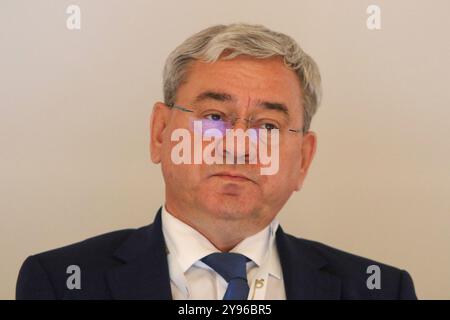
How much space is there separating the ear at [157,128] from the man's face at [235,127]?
1.2 inches

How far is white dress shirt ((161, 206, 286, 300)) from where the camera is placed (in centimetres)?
188

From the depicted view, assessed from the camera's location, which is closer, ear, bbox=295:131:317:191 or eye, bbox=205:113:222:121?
eye, bbox=205:113:222:121

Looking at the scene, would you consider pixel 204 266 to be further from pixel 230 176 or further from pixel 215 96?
pixel 215 96

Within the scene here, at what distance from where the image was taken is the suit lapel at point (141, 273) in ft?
5.94

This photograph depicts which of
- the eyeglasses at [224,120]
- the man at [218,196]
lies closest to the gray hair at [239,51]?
the man at [218,196]

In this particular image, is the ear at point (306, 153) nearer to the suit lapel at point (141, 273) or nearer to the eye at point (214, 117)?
the eye at point (214, 117)

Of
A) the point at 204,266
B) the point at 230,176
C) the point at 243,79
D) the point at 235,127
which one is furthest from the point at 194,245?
the point at 243,79

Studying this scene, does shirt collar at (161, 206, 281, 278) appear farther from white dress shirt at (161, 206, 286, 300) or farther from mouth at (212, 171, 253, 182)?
mouth at (212, 171, 253, 182)

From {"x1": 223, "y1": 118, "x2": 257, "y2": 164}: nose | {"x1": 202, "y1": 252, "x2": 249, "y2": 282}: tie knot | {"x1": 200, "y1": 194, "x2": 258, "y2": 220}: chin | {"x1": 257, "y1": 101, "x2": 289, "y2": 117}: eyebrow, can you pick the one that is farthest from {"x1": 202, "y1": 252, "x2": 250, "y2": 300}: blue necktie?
{"x1": 257, "y1": 101, "x2": 289, "y2": 117}: eyebrow

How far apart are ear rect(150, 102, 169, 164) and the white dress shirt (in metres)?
0.15
